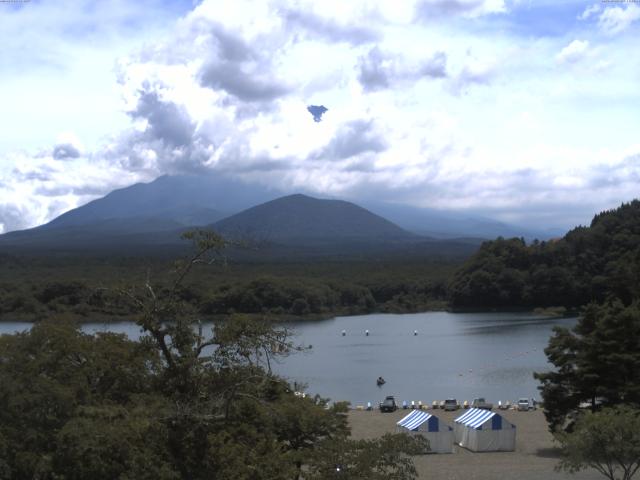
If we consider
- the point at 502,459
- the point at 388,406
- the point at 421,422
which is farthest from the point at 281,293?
the point at 502,459

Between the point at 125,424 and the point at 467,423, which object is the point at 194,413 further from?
the point at 467,423

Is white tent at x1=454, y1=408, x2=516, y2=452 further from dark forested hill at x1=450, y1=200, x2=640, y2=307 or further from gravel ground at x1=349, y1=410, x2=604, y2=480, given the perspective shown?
dark forested hill at x1=450, y1=200, x2=640, y2=307

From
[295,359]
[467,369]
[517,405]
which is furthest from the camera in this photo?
[295,359]

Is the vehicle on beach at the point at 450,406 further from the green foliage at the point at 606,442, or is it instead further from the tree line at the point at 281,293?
the tree line at the point at 281,293

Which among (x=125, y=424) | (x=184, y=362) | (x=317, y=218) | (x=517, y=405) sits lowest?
(x=517, y=405)

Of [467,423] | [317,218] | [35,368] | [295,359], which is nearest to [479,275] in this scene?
[295,359]

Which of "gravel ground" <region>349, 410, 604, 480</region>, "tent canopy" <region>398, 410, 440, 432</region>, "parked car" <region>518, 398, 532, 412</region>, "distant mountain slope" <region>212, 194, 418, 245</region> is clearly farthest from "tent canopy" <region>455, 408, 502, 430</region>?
"distant mountain slope" <region>212, 194, 418, 245</region>

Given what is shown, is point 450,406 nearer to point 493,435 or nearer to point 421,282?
point 493,435
